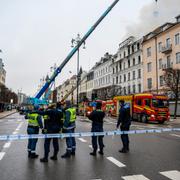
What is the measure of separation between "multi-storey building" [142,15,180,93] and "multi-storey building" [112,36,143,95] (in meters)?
2.90

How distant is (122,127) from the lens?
29.4ft

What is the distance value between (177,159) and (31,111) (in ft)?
15.7

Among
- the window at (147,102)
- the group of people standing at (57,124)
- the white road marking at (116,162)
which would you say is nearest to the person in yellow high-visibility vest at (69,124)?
the group of people standing at (57,124)

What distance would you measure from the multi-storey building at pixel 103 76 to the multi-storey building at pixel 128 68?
365 cm

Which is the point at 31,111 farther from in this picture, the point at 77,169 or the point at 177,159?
the point at 177,159

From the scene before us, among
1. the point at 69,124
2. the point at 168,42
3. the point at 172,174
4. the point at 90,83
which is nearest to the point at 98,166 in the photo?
the point at 172,174

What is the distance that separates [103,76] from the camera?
74688mm

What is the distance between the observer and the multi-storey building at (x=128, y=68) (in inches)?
2073

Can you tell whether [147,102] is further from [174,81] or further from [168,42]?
[168,42]

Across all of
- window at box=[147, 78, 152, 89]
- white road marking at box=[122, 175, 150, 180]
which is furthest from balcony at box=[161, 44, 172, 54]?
white road marking at box=[122, 175, 150, 180]

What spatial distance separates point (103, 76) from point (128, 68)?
58.1 ft

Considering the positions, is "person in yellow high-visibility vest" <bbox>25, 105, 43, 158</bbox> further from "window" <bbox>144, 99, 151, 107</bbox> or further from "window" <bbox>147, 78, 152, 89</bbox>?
"window" <bbox>147, 78, 152, 89</bbox>

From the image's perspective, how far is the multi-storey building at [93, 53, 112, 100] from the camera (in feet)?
229

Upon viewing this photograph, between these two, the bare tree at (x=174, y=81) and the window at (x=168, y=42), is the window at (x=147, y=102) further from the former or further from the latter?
the window at (x=168, y=42)
